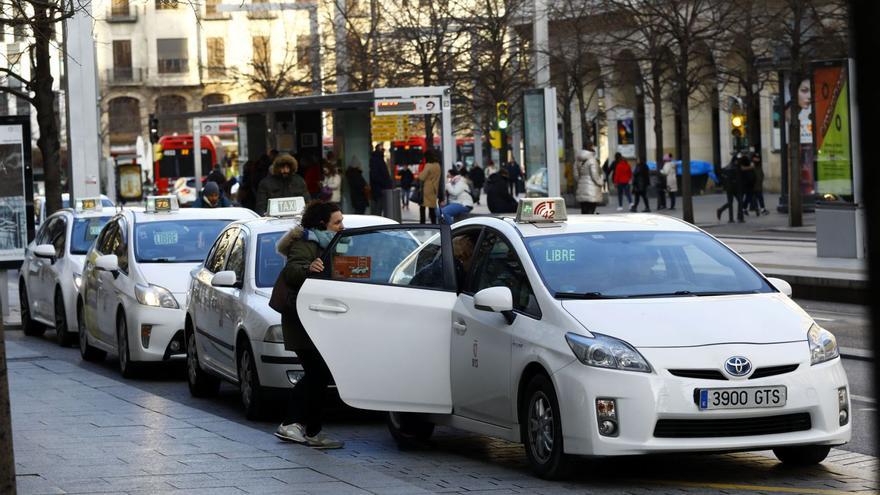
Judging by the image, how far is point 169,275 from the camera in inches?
553

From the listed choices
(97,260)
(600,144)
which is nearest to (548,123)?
(97,260)

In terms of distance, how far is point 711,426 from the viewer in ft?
23.6

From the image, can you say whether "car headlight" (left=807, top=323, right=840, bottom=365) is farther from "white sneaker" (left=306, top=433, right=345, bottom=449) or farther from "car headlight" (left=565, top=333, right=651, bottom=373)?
"white sneaker" (left=306, top=433, right=345, bottom=449)

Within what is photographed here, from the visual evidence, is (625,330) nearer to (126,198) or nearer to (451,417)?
(451,417)

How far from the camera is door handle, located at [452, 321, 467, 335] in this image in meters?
8.39

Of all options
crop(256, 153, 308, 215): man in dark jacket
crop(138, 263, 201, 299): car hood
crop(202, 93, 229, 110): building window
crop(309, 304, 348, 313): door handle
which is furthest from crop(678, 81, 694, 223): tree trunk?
crop(202, 93, 229, 110): building window

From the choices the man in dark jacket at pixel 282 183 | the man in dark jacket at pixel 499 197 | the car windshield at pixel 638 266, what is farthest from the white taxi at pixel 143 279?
the man in dark jacket at pixel 499 197

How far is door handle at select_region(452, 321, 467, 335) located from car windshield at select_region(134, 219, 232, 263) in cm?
637

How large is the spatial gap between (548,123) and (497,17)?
12.9 m

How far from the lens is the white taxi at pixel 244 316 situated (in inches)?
410

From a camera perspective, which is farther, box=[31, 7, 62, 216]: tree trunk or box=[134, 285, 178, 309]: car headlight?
box=[31, 7, 62, 216]: tree trunk

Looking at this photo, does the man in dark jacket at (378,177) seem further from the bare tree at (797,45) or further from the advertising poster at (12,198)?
the advertising poster at (12,198)

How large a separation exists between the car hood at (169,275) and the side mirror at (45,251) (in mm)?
3273

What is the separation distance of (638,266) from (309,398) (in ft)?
7.22
